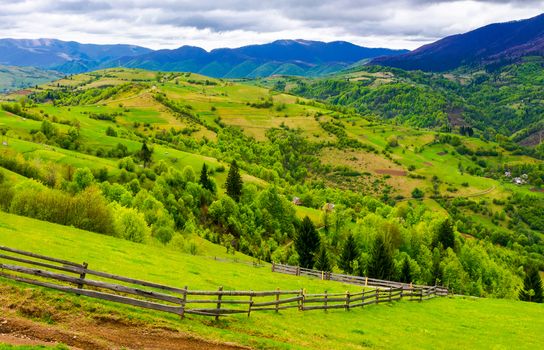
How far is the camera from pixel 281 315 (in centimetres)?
3228

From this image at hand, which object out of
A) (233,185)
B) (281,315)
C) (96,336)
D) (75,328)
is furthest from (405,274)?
(75,328)

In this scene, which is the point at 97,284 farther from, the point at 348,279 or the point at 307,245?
the point at 307,245

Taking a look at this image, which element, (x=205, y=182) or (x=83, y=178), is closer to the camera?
(x=83, y=178)

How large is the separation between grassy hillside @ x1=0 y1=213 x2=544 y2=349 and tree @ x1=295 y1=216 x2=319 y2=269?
131ft

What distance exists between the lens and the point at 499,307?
2194 inches

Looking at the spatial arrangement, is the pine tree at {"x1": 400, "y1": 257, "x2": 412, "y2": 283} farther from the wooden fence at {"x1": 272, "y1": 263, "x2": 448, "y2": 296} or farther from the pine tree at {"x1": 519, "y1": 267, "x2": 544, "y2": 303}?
the pine tree at {"x1": 519, "y1": 267, "x2": 544, "y2": 303}

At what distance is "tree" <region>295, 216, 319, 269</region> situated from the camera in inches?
3846

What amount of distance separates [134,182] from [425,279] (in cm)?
7913

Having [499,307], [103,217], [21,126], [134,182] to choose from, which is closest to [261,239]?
[134,182]

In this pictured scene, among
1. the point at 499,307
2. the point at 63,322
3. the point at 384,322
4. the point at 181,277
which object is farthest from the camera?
the point at 499,307

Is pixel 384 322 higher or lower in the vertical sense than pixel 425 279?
higher

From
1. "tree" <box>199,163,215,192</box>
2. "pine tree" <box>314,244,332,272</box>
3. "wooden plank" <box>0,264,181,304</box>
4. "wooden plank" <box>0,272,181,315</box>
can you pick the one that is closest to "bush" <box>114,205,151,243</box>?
"pine tree" <box>314,244,332,272</box>

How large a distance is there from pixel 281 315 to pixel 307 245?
218ft

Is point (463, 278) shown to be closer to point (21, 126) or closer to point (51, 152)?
point (51, 152)
